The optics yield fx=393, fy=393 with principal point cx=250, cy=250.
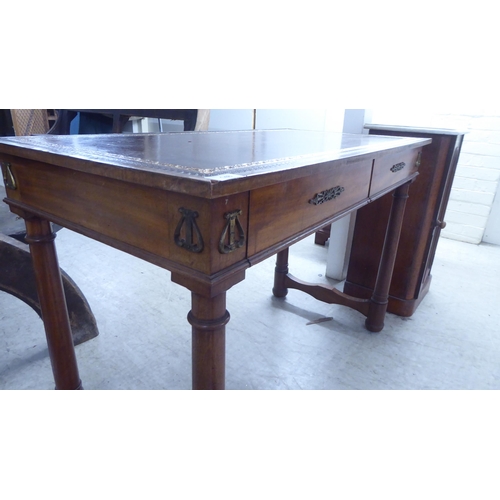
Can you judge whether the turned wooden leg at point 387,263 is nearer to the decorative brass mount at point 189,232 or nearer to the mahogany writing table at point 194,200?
the mahogany writing table at point 194,200

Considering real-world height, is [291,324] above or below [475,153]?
below

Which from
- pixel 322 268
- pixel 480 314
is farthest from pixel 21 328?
pixel 480 314

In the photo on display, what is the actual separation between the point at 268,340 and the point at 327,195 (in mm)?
1010

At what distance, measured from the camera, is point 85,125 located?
3.50 meters

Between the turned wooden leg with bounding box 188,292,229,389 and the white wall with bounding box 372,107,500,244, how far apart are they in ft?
8.34

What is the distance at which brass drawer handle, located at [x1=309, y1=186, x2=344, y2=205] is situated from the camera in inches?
35.6

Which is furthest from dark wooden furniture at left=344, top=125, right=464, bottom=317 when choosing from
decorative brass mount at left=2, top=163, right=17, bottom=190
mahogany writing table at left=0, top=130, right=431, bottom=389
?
decorative brass mount at left=2, top=163, right=17, bottom=190

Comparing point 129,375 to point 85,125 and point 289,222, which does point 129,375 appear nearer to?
point 289,222

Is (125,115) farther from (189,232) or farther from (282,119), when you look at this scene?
(189,232)

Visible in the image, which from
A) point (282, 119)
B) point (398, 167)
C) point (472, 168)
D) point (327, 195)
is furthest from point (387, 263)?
point (282, 119)

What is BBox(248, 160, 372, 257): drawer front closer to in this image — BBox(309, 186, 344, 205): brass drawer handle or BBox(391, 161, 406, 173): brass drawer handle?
BBox(309, 186, 344, 205): brass drawer handle

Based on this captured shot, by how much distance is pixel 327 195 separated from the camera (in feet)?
3.10

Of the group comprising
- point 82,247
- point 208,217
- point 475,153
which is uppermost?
point 208,217

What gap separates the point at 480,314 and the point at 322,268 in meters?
0.94
